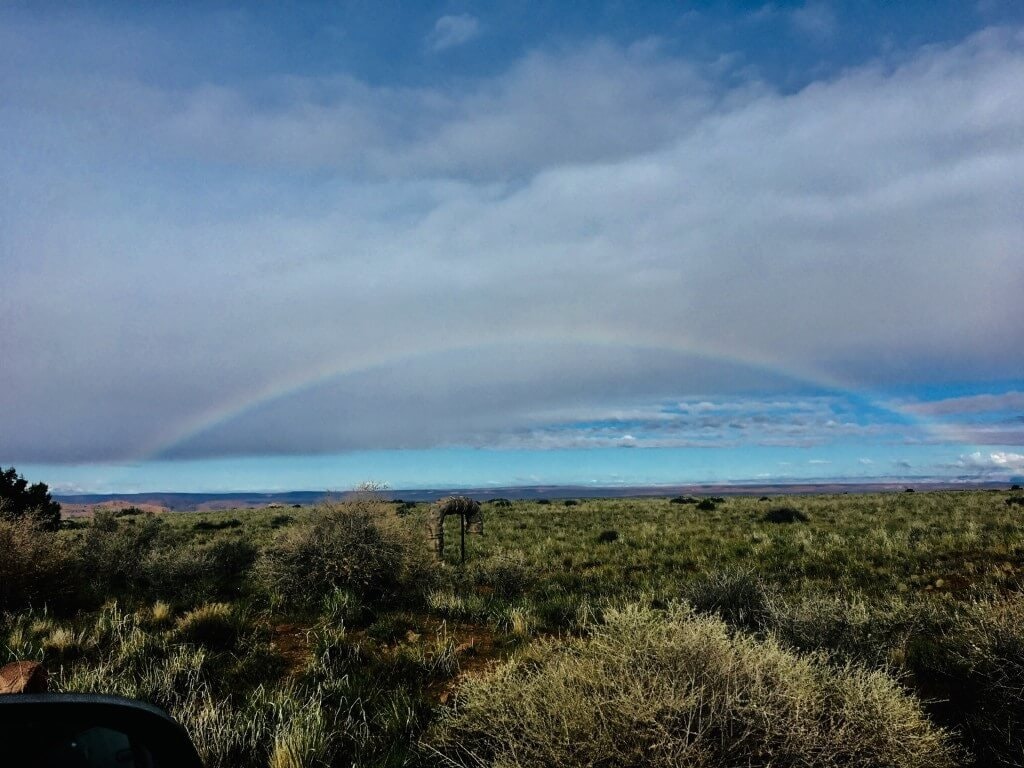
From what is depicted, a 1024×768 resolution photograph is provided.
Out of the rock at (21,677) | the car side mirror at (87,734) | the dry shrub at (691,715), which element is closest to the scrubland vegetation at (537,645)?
the dry shrub at (691,715)

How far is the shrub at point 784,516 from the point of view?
2896 cm

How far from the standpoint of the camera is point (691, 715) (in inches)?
152

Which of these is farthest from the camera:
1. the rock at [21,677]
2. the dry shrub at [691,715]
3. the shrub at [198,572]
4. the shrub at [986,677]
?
the shrub at [198,572]

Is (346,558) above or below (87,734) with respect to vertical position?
below

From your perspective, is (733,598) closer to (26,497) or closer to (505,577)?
(505,577)

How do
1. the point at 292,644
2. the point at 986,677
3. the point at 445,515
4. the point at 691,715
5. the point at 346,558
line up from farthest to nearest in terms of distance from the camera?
1. the point at 445,515
2. the point at 346,558
3. the point at 292,644
4. the point at 986,677
5. the point at 691,715

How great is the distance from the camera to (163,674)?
682 cm

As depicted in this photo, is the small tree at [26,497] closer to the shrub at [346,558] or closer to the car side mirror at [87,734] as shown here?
the shrub at [346,558]

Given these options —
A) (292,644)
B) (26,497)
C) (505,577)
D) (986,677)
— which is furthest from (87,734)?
(26,497)

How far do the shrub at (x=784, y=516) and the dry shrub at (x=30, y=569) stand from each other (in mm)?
28270

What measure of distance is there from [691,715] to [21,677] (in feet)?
12.7

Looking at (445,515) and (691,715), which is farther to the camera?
(445,515)

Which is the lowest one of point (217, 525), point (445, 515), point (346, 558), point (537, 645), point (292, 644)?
point (217, 525)

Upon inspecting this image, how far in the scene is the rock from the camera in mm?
2916
